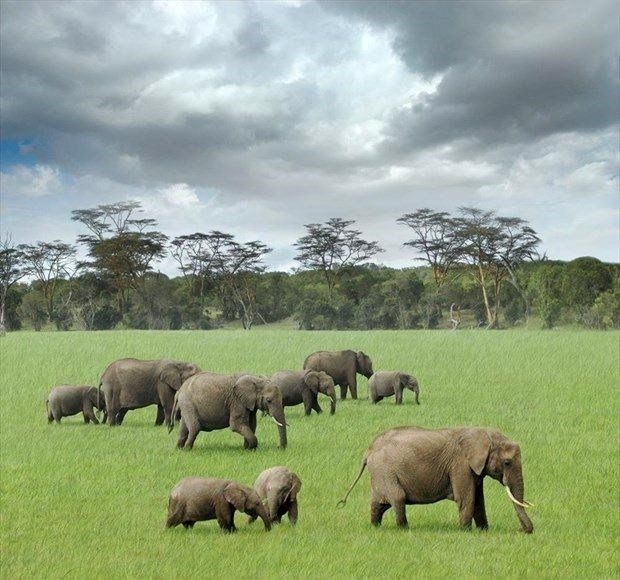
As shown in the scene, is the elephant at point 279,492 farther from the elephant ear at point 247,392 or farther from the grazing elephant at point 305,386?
the grazing elephant at point 305,386

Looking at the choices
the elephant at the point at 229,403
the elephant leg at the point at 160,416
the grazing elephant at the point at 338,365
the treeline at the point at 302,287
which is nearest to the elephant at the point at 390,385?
the grazing elephant at the point at 338,365

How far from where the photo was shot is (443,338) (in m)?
50.6

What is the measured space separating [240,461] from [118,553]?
523 centimetres

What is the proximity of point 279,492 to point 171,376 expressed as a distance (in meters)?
9.80

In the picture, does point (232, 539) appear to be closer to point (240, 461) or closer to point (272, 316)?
point (240, 461)

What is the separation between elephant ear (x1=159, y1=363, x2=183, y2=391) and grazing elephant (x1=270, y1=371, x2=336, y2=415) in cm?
235

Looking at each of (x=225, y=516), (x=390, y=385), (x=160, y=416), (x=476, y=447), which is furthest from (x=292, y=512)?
(x=390, y=385)

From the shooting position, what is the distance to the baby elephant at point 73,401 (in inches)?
813

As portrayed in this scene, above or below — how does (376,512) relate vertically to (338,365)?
below

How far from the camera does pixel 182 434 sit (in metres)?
15.6

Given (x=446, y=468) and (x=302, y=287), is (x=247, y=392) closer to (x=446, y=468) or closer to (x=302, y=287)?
(x=446, y=468)

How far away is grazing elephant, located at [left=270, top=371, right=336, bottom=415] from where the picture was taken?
65.5 ft

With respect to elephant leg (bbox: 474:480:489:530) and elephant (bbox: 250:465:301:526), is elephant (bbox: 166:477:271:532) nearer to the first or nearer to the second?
elephant (bbox: 250:465:301:526)

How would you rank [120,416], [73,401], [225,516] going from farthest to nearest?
[73,401] → [120,416] → [225,516]
